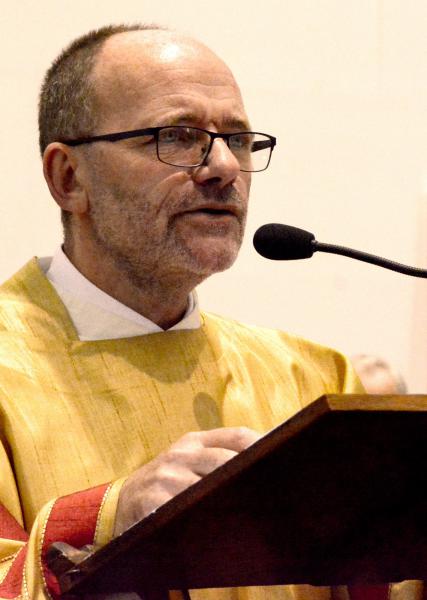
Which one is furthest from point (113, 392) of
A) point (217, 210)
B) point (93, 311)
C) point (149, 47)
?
point (149, 47)

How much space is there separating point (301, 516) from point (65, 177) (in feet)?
4.77

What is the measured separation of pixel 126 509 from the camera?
2.03 m

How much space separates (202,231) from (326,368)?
1.93ft

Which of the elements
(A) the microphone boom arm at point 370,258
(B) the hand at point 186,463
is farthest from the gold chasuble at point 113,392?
(A) the microphone boom arm at point 370,258

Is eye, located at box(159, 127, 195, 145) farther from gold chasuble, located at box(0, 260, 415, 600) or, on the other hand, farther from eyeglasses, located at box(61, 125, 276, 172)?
gold chasuble, located at box(0, 260, 415, 600)

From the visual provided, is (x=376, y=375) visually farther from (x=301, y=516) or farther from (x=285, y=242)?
(x=301, y=516)

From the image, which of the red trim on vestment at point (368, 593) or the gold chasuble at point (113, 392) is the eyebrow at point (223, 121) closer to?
the gold chasuble at point (113, 392)

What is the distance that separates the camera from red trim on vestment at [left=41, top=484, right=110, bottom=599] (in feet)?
6.78

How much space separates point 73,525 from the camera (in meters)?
2.09

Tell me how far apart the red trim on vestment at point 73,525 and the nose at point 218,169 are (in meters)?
0.86

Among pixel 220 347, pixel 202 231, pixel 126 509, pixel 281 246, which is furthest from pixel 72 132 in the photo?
pixel 126 509

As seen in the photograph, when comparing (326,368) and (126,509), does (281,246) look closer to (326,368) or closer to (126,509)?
(126,509)

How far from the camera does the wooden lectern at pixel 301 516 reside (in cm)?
154

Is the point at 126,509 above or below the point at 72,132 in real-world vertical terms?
below
